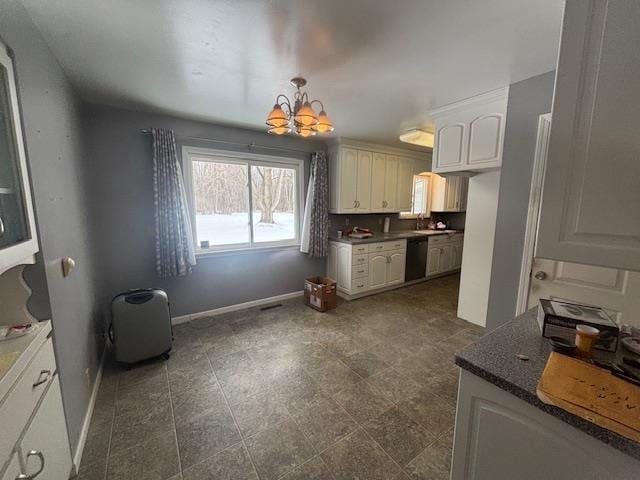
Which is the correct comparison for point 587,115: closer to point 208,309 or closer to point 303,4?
point 303,4

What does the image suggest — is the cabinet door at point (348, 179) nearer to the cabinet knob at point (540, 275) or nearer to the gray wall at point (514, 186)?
the gray wall at point (514, 186)

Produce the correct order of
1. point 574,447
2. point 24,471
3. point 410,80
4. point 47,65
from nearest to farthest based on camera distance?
1. point 574,447
2. point 24,471
3. point 47,65
4. point 410,80

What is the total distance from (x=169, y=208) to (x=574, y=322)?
325 centimetres

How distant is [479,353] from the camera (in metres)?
1.05

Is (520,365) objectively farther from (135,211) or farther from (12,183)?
(135,211)

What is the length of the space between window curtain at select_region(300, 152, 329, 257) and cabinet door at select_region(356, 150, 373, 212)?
0.52m

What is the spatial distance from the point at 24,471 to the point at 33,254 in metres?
0.82

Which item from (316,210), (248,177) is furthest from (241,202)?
(316,210)

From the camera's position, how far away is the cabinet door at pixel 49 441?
0.98 meters

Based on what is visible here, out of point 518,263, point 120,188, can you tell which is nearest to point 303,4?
point 518,263

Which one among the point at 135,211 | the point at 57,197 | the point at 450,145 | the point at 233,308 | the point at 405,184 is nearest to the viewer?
the point at 57,197

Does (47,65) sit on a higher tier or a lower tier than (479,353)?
higher

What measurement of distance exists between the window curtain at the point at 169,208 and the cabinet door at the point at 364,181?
2.42m

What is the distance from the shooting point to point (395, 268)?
13.8ft
